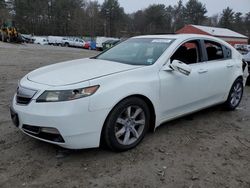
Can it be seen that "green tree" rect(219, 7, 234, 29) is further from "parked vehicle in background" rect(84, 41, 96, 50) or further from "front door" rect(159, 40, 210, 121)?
"front door" rect(159, 40, 210, 121)

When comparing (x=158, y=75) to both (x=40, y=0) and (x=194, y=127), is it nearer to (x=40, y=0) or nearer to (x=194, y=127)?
(x=194, y=127)

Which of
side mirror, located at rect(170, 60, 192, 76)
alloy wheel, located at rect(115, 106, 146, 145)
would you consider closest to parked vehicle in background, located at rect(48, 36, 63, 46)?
side mirror, located at rect(170, 60, 192, 76)

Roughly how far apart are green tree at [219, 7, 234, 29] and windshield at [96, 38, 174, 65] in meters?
79.6

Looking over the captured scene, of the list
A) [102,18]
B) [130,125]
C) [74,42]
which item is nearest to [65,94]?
[130,125]

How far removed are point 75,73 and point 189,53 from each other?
2.03 meters

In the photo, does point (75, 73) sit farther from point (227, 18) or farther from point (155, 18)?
point (227, 18)

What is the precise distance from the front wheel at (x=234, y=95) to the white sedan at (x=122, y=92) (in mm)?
425

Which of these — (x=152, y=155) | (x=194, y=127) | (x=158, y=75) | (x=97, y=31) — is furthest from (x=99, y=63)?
(x=97, y=31)

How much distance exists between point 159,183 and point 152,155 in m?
0.61

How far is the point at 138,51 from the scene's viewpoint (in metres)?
4.34

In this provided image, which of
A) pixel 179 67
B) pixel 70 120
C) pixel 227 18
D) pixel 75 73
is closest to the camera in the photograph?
pixel 70 120

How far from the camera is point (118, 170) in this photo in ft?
10.3

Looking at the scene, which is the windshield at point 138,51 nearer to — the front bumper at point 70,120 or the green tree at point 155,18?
the front bumper at point 70,120

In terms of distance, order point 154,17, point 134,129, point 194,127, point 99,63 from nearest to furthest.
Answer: point 134,129 → point 99,63 → point 194,127 → point 154,17
